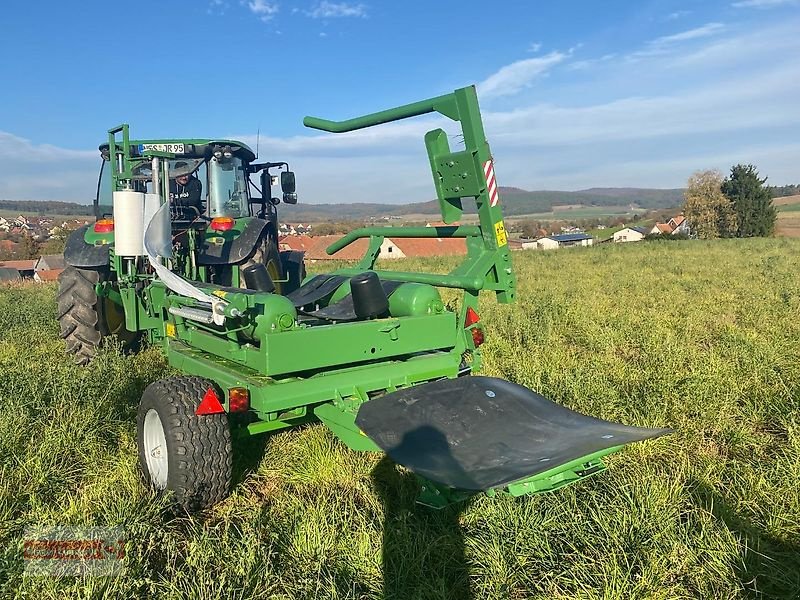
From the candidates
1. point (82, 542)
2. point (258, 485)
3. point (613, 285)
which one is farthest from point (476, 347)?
point (613, 285)

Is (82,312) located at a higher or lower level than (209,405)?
higher

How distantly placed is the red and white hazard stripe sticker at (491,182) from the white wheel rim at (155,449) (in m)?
2.23

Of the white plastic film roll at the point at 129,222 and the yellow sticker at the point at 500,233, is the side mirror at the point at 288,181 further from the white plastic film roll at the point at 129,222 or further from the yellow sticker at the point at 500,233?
the yellow sticker at the point at 500,233

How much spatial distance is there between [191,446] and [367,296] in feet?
4.27

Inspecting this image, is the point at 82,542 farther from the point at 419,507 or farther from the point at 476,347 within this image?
the point at 476,347

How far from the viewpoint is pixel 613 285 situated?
1185cm

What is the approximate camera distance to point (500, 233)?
368 centimetres

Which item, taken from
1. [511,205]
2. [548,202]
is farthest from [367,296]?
[548,202]

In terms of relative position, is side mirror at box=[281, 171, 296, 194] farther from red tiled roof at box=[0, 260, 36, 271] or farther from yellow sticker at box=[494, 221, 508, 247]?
red tiled roof at box=[0, 260, 36, 271]

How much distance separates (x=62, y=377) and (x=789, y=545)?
4.43 metres

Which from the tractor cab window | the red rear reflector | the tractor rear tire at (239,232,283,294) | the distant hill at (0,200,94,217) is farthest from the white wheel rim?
the distant hill at (0,200,94,217)

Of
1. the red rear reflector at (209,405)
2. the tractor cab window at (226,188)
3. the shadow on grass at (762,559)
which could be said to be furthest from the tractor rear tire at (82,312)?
the shadow on grass at (762,559)

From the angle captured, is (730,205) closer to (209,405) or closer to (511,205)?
(209,405)

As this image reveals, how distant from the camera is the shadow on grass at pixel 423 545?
2.39m
